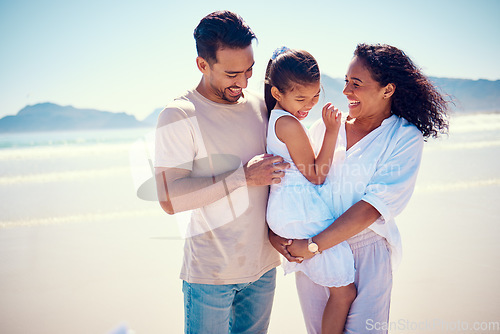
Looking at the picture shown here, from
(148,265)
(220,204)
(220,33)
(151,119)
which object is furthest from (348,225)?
(151,119)

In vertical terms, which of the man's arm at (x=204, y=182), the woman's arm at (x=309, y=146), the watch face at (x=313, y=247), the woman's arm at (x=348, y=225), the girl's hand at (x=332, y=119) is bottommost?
the watch face at (x=313, y=247)

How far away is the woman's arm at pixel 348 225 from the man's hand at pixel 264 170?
37 cm

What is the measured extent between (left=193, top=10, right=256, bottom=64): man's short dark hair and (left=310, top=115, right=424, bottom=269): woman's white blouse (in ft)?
2.69

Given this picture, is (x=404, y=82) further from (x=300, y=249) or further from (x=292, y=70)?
(x=300, y=249)

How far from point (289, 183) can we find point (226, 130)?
18.1 inches

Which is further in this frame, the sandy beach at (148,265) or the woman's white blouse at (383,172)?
the sandy beach at (148,265)

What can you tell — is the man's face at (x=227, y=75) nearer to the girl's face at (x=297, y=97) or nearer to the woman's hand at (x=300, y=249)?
the girl's face at (x=297, y=97)

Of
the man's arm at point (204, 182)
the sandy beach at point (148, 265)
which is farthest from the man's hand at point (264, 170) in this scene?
the sandy beach at point (148, 265)

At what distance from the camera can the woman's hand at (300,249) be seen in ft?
6.08

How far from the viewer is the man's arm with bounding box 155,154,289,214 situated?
68.8 inches

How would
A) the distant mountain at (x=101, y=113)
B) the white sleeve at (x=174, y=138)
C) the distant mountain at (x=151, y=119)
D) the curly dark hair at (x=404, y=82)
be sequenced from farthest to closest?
the distant mountain at (x=151, y=119) < the distant mountain at (x=101, y=113) < the curly dark hair at (x=404, y=82) < the white sleeve at (x=174, y=138)

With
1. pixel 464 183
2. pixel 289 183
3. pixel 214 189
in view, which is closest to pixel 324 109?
pixel 289 183

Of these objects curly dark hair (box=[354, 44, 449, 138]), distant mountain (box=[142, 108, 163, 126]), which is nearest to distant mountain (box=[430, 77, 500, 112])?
distant mountain (box=[142, 108, 163, 126])

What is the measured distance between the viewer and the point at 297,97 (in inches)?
80.0
